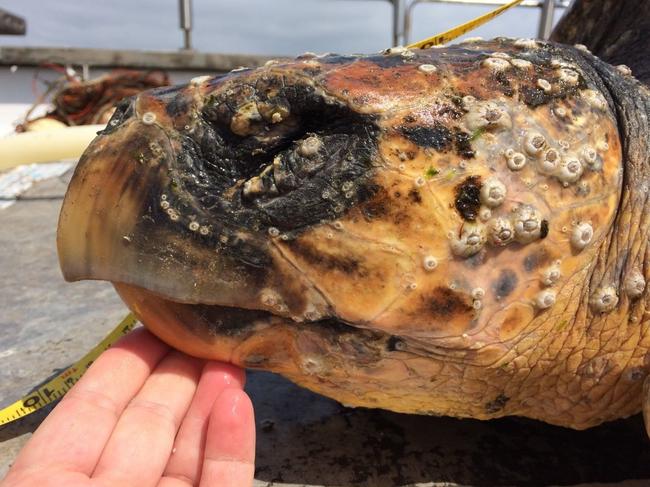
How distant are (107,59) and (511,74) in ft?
18.0

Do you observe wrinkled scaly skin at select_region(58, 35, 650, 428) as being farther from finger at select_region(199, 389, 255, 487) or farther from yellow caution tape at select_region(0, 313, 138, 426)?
yellow caution tape at select_region(0, 313, 138, 426)

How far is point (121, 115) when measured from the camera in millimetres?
845

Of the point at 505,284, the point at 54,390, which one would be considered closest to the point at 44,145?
the point at 54,390

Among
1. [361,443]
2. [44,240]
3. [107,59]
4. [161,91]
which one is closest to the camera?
[161,91]

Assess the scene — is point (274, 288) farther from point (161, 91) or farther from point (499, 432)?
point (499, 432)

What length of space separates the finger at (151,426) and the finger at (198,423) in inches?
0.7

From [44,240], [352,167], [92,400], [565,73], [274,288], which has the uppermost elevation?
[565,73]

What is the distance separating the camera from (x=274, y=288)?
77 cm

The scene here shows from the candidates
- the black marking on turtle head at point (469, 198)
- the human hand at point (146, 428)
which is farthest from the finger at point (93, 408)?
the black marking on turtle head at point (469, 198)

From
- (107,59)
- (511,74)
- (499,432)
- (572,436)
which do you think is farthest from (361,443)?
(107,59)

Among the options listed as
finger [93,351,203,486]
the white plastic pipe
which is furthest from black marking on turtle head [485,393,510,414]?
the white plastic pipe

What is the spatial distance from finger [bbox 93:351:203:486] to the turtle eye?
1.28 ft

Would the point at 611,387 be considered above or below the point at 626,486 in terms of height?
above

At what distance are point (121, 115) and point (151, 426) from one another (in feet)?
1.57
